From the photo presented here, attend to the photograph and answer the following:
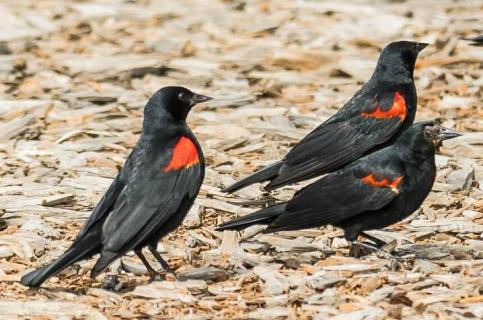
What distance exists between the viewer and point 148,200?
710cm

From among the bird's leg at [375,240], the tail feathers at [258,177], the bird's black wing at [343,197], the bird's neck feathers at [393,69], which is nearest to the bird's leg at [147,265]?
the bird's black wing at [343,197]

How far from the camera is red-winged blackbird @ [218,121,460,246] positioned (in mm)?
7387

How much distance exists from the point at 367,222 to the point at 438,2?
6.32m

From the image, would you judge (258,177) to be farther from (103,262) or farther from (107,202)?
(103,262)

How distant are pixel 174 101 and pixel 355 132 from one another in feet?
5.32

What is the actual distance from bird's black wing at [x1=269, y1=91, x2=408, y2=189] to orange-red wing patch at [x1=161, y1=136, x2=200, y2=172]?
1.21 metres

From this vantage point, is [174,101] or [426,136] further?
[174,101]

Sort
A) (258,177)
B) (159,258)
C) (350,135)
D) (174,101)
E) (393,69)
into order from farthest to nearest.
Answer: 1. (393,69)
2. (350,135)
3. (258,177)
4. (174,101)
5. (159,258)

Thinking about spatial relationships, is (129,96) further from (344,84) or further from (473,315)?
(473,315)

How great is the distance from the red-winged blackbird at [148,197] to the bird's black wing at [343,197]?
62cm

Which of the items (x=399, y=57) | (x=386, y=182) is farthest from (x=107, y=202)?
(x=399, y=57)

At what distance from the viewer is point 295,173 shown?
8.45 m

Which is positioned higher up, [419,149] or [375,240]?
[419,149]

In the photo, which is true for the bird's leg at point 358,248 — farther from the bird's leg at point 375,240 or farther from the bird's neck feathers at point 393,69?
the bird's neck feathers at point 393,69
